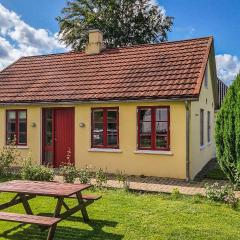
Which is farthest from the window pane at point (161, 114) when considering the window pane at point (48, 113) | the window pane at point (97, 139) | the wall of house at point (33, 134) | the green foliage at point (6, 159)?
the green foliage at point (6, 159)

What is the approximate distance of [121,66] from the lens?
16438 millimetres

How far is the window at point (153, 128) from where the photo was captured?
527 inches

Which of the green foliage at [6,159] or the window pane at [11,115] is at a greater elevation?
the window pane at [11,115]

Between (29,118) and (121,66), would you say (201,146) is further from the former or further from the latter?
(29,118)

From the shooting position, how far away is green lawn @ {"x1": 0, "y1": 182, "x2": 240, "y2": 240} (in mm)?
6934

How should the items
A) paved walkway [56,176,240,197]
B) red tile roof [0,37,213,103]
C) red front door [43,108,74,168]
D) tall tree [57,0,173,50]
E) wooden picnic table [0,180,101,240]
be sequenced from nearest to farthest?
wooden picnic table [0,180,101,240]
paved walkway [56,176,240,197]
red tile roof [0,37,213,103]
red front door [43,108,74,168]
tall tree [57,0,173,50]

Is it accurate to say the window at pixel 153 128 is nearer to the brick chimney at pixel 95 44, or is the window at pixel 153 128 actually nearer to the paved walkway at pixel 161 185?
the paved walkway at pixel 161 185

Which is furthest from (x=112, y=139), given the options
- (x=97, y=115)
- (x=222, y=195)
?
(x=222, y=195)

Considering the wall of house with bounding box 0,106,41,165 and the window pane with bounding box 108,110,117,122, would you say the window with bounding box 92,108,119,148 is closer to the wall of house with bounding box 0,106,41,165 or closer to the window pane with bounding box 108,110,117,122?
the window pane with bounding box 108,110,117,122

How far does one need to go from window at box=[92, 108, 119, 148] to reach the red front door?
110 cm

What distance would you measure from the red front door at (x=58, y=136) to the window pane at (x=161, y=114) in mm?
3839

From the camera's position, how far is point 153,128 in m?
13.5

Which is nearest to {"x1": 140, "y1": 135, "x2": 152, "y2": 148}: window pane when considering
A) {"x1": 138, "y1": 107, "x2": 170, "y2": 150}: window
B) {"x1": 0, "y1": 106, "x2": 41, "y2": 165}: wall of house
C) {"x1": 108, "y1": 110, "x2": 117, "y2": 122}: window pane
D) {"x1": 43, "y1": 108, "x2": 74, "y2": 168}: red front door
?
{"x1": 138, "y1": 107, "x2": 170, "y2": 150}: window

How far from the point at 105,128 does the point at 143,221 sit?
6.97 m
